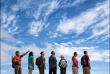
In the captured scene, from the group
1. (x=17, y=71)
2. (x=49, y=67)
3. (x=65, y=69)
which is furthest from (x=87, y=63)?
(x=17, y=71)

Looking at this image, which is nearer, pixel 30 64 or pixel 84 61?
pixel 30 64

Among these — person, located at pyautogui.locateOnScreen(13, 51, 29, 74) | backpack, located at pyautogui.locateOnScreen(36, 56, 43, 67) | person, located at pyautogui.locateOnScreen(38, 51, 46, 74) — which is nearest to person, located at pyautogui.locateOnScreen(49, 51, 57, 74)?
person, located at pyautogui.locateOnScreen(38, 51, 46, 74)

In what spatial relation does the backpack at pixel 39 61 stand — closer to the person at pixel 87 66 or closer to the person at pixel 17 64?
the person at pixel 17 64

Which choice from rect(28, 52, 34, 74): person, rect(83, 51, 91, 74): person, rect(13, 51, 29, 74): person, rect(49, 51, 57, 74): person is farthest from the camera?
rect(49, 51, 57, 74): person

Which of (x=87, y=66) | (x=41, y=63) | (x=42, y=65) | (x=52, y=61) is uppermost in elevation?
(x=52, y=61)

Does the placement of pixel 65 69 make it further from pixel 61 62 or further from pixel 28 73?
pixel 28 73

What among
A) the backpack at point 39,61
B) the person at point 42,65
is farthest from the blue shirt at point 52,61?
the backpack at point 39,61

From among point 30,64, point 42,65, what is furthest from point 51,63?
point 30,64

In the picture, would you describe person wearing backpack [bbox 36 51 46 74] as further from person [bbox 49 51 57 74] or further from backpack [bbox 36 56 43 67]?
person [bbox 49 51 57 74]

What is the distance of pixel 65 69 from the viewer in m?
15.7

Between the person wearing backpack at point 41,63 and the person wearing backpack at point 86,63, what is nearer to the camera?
the person wearing backpack at point 86,63

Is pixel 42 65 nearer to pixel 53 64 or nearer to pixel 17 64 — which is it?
pixel 53 64

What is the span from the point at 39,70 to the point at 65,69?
94.4 inches

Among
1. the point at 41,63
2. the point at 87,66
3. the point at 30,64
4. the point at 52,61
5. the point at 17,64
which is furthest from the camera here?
the point at 41,63
